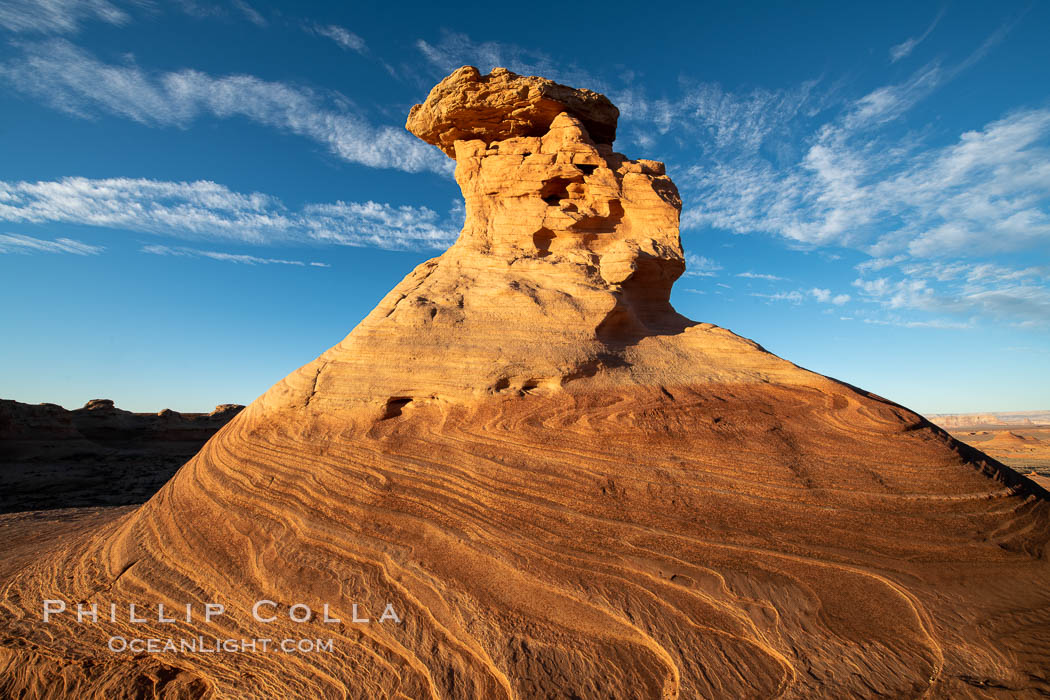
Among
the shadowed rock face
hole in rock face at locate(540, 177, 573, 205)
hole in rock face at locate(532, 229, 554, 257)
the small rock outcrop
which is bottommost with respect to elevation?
the shadowed rock face

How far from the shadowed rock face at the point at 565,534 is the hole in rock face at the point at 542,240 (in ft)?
4.86

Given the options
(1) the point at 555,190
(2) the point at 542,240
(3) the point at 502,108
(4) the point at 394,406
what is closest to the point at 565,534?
(4) the point at 394,406

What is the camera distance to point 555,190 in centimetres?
927

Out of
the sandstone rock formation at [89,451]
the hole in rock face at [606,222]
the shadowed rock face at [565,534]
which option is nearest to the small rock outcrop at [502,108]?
the hole in rock face at [606,222]

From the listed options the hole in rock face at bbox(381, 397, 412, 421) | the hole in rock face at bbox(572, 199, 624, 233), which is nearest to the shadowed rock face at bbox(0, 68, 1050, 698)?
the hole in rock face at bbox(381, 397, 412, 421)

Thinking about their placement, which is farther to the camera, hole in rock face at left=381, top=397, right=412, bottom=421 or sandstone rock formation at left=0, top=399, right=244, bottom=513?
sandstone rock formation at left=0, top=399, right=244, bottom=513

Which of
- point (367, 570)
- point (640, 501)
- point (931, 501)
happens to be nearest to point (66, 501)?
point (367, 570)

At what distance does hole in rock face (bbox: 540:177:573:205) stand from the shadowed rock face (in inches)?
104

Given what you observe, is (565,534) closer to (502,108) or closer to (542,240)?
(542,240)

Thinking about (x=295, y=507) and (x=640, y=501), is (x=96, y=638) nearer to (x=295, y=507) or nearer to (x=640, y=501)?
(x=295, y=507)

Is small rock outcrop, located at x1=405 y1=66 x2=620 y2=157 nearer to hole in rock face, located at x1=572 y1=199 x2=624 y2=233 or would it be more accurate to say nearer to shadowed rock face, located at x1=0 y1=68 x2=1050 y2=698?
hole in rock face, located at x1=572 y1=199 x2=624 y2=233

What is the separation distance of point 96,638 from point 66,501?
49.7 feet

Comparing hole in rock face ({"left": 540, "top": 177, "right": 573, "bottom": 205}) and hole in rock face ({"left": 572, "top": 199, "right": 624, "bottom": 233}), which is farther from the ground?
hole in rock face ({"left": 540, "top": 177, "right": 573, "bottom": 205})

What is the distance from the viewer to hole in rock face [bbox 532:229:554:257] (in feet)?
28.7
